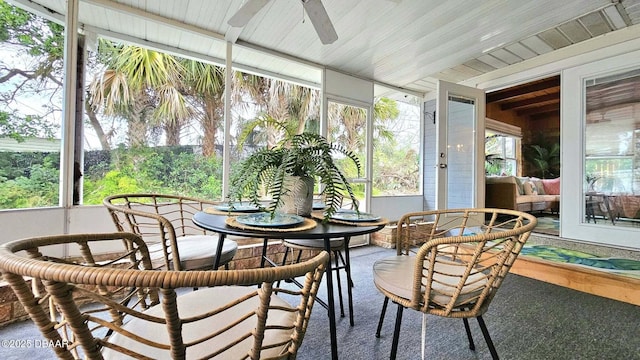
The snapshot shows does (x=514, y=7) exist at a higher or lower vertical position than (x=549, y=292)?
higher

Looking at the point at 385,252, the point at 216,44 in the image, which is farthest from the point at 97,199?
the point at 385,252

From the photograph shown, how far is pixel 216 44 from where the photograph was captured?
297 centimetres

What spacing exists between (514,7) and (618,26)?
161 centimetres

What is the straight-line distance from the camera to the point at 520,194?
206 inches

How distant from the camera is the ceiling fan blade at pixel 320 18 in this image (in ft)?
5.88

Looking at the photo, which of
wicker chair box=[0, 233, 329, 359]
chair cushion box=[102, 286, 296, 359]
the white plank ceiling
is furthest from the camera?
the white plank ceiling

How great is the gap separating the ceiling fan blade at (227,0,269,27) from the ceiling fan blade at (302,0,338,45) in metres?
0.27

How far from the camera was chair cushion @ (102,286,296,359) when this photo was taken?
71 centimetres

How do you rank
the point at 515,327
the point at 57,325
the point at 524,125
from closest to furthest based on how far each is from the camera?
the point at 57,325 → the point at 515,327 → the point at 524,125

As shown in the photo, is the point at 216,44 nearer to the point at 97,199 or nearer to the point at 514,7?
the point at 97,199

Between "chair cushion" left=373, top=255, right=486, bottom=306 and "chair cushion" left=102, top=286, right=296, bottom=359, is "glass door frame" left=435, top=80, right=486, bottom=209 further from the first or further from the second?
"chair cushion" left=102, top=286, right=296, bottom=359

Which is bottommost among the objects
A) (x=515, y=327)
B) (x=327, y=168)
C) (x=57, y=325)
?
(x=515, y=327)

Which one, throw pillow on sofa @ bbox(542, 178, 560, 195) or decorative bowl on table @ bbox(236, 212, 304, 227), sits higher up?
throw pillow on sofa @ bbox(542, 178, 560, 195)

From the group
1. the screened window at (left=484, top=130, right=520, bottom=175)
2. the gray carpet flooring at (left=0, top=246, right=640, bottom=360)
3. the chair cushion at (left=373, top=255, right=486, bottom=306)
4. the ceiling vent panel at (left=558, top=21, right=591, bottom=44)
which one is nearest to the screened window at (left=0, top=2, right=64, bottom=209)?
the gray carpet flooring at (left=0, top=246, right=640, bottom=360)
